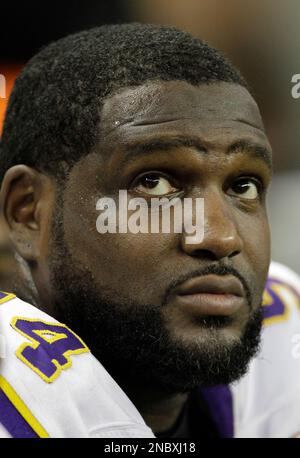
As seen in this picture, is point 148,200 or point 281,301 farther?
point 281,301

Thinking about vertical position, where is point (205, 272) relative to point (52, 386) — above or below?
above

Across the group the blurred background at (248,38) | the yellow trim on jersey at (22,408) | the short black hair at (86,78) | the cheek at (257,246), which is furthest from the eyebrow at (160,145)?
the blurred background at (248,38)

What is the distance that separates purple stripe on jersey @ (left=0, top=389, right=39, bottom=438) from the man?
0.16 m

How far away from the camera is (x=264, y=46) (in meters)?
5.27

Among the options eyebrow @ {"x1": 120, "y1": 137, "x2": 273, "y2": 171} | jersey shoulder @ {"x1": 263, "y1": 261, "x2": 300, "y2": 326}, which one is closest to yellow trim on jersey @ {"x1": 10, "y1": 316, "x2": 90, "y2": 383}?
eyebrow @ {"x1": 120, "y1": 137, "x2": 273, "y2": 171}

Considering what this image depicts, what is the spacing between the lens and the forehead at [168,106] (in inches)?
73.2

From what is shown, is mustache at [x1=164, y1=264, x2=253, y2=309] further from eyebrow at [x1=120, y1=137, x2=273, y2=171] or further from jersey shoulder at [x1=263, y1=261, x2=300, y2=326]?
jersey shoulder at [x1=263, y1=261, x2=300, y2=326]

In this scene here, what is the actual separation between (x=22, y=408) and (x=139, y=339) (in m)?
0.45

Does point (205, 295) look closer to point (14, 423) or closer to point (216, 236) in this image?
point (216, 236)

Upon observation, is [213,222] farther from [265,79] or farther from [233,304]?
[265,79]

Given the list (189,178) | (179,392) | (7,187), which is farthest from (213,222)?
(7,187)

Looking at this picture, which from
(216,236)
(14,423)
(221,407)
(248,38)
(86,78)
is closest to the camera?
(14,423)

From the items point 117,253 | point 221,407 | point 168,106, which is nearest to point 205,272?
point 117,253

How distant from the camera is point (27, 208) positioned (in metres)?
2.09
